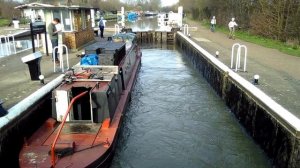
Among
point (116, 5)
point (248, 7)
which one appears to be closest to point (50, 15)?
point (248, 7)

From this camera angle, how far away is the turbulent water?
25.4 feet

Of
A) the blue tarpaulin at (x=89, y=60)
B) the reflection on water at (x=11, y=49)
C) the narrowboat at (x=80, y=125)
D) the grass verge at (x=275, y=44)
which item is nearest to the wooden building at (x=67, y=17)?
the reflection on water at (x=11, y=49)

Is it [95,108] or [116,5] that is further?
[116,5]

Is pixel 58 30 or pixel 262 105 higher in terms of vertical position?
pixel 58 30

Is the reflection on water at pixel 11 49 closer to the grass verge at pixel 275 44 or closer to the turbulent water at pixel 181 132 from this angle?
the turbulent water at pixel 181 132

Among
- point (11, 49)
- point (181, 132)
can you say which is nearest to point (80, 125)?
point (181, 132)

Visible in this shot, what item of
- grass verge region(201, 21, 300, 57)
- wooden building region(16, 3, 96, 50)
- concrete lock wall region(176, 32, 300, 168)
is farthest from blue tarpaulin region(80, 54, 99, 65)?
grass verge region(201, 21, 300, 57)

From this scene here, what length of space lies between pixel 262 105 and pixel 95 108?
408cm

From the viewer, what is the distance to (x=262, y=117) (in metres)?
7.83

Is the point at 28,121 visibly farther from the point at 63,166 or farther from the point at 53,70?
the point at 53,70

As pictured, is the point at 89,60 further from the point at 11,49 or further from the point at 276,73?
the point at 11,49

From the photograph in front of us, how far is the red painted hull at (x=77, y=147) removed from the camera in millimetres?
5969

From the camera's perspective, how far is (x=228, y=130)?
9461 mm

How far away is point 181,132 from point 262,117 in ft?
8.08
